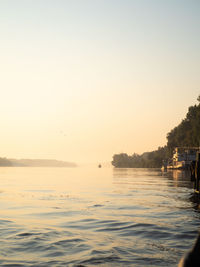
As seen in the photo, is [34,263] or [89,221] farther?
[89,221]

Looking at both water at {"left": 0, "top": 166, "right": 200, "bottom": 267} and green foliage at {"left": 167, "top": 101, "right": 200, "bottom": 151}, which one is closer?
water at {"left": 0, "top": 166, "right": 200, "bottom": 267}

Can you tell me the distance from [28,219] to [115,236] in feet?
20.7

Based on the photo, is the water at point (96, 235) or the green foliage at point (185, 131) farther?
the green foliage at point (185, 131)

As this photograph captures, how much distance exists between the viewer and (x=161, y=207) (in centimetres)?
2308

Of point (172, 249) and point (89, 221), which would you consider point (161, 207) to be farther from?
point (172, 249)

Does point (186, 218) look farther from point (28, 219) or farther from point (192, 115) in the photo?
point (192, 115)

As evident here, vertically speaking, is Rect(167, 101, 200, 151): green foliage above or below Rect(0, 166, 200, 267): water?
above

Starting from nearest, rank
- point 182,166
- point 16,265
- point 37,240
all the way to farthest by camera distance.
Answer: point 16,265 < point 37,240 < point 182,166

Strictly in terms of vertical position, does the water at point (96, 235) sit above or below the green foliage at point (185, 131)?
below

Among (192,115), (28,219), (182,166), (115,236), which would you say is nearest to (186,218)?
(115,236)

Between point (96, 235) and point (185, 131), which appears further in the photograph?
point (185, 131)

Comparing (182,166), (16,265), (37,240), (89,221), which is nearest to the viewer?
(16,265)

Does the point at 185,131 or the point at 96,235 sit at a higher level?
the point at 185,131

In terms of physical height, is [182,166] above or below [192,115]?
below
